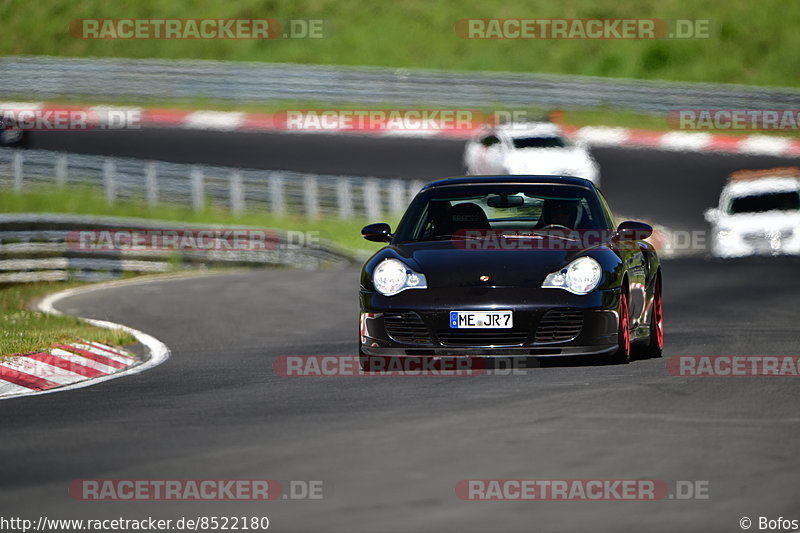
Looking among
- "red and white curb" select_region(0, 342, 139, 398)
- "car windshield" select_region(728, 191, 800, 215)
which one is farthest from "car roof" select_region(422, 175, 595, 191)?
"car windshield" select_region(728, 191, 800, 215)

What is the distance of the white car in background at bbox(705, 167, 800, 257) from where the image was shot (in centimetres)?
2473

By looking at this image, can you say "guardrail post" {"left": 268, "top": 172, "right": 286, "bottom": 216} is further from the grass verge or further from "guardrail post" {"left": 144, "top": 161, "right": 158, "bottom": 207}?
the grass verge

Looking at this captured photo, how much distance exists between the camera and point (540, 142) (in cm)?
2917

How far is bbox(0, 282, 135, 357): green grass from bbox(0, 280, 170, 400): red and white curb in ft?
0.52

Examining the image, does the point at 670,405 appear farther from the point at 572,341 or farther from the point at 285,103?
the point at 285,103

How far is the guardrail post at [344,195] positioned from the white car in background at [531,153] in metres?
3.14

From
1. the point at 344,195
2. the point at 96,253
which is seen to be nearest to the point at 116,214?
the point at 344,195

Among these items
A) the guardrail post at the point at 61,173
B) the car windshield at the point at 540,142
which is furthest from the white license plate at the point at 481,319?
the guardrail post at the point at 61,173

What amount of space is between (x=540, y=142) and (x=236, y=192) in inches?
242

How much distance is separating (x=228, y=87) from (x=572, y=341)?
3161 centimetres

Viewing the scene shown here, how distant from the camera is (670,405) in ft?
28.6

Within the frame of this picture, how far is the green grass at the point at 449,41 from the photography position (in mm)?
45625

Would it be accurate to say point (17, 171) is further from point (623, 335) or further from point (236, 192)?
point (623, 335)

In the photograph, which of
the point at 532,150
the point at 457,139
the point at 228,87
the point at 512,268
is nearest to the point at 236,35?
the point at 228,87
